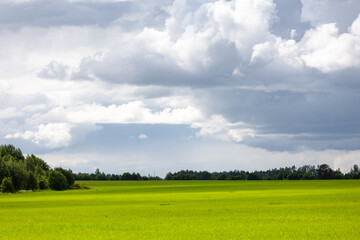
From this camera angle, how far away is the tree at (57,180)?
532 feet

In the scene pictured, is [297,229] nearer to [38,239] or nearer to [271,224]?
[271,224]

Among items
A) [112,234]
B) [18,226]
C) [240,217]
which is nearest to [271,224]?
[240,217]

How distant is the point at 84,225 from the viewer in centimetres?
3666

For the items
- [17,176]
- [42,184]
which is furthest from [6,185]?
[42,184]

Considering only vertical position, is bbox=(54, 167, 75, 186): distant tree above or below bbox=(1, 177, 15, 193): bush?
above

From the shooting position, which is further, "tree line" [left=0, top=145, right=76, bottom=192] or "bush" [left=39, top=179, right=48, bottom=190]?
"bush" [left=39, top=179, right=48, bottom=190]

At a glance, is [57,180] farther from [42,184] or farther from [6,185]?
[6,185]

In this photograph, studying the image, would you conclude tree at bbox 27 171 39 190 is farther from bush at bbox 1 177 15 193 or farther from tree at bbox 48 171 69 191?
bush at bbox 1 177 15 193

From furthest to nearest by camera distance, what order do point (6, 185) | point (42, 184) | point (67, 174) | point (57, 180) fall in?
1. point (67, 174)
2. point (42, 184)
3. point (57, 180)
4. point (6, 185)

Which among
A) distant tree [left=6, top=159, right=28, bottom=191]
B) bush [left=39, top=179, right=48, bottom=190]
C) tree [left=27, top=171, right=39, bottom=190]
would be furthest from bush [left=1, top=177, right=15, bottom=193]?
bush [left=39, top=179, right=48, bottom=190]

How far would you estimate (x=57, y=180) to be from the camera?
533 feet

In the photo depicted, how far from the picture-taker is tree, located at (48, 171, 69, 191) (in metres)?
162

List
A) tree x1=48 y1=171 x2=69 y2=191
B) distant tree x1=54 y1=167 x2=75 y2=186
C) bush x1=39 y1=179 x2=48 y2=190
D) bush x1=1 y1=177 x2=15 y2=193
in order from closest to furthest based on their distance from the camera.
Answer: bush x1=1 y1=177 x2=15 y2=193, tree x1=48 y1=171 x2=69 y2=191, bush x1=39 y1=179 x2=48 y2=190, distant tree x1=54 y1=167 x2=75 y2=186

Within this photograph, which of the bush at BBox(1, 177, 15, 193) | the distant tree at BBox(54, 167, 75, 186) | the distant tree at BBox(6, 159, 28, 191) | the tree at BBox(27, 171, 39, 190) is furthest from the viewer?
the distant tree at BBox(54, 167, 75, 186)
